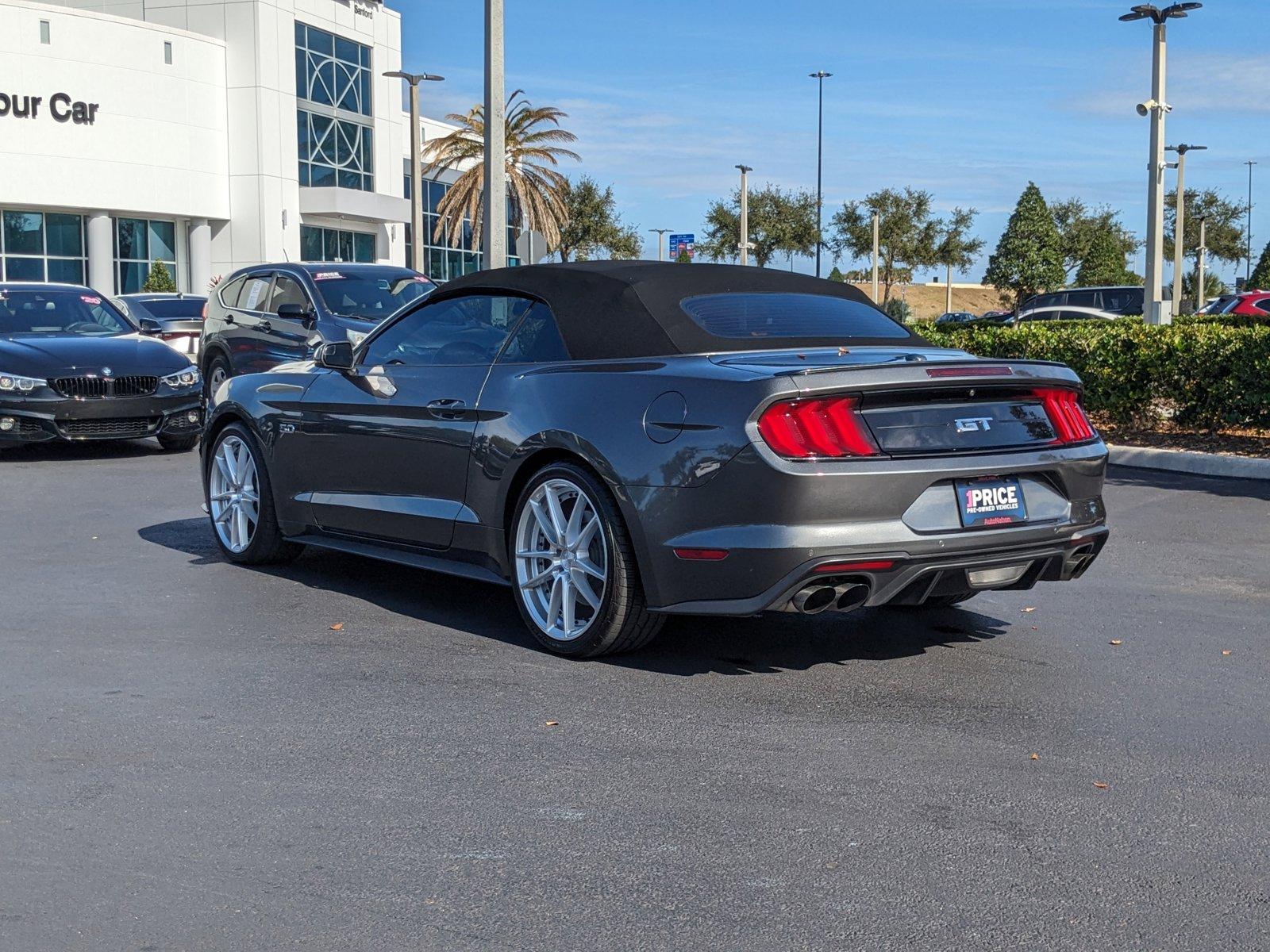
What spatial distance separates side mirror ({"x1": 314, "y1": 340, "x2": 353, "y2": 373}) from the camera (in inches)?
290

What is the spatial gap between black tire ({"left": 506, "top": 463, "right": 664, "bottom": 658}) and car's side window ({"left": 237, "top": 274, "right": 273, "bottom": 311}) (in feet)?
38.6

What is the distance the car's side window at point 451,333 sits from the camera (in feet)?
21.7

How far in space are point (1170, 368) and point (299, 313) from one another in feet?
27.0

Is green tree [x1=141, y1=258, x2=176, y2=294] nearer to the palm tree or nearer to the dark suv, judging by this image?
the palm tree

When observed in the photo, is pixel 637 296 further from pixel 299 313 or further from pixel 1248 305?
pixel 1248 305

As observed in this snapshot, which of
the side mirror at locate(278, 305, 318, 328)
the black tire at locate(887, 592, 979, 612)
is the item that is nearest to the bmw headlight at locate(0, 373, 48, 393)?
the side mirror at locate(278, 305, 318, 328)

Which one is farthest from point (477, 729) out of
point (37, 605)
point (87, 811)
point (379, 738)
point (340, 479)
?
point (37, 605)

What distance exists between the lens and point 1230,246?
289 feet

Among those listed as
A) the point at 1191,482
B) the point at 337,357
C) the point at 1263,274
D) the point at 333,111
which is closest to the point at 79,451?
the point at 337,357

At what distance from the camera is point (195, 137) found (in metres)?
51.4

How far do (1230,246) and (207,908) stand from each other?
92343 millimetres

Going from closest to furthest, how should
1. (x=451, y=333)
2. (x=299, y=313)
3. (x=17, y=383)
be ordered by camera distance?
(x=451, y=333) → (x=17, y=383) → (x=299, y=313)

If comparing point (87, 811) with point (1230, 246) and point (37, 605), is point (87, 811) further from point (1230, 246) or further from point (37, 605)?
point (1230, 246)

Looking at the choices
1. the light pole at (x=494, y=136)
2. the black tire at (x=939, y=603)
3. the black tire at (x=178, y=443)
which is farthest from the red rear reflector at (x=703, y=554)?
the light pole at (x=494, y=136)
